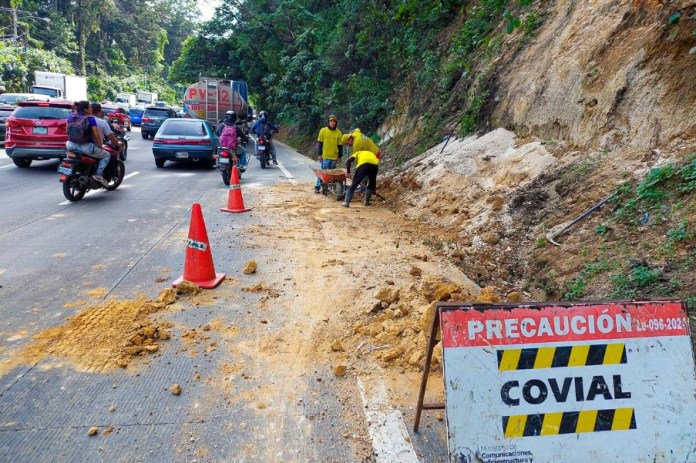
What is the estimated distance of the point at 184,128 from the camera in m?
16.1

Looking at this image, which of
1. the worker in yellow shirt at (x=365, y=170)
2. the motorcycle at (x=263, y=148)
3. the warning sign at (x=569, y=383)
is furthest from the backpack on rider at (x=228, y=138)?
the warning sign at (x=569, y=383)

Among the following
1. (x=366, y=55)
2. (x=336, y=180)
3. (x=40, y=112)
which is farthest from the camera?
(x=366, y=55)

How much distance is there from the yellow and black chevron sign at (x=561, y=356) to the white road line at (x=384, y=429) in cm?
83

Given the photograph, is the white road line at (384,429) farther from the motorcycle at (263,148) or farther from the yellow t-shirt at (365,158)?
the motorcycle at (263,148)

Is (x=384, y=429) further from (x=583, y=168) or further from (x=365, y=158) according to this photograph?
(x=365, y=158)

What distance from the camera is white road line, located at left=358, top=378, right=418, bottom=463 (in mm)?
2809

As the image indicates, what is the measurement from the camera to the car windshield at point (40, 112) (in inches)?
535

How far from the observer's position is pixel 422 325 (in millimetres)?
4215

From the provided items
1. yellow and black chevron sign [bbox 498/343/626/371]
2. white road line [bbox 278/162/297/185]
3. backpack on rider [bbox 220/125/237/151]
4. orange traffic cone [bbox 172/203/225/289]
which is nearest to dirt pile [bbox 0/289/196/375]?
orange traffic cone [bbox 172/203/225/289]

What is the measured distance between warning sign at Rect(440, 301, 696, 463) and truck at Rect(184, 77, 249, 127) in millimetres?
25933

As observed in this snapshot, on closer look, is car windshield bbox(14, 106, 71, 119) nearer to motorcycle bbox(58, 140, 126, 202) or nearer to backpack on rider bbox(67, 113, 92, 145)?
motorcycle bbox(58, 140, 126, 202)

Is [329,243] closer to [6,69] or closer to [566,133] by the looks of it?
[566,133]

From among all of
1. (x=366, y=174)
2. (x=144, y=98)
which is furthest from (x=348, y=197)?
(x=144, y=98)

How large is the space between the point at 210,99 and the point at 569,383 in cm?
2725
